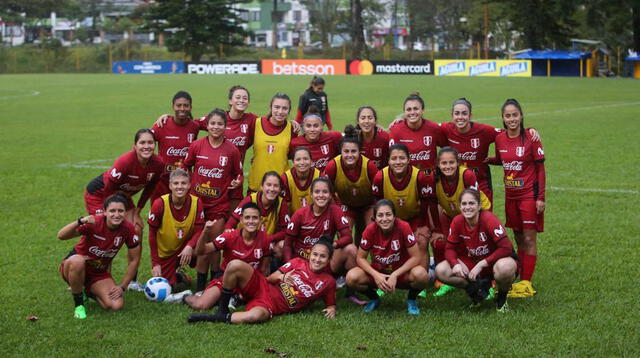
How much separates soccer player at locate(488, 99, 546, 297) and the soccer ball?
306 centimetres

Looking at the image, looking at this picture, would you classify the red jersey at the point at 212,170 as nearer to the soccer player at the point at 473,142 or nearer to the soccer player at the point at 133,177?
the soccer player at the point at 133,177

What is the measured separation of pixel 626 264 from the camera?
25.5 feet

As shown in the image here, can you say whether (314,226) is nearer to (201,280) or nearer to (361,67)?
(201,280)

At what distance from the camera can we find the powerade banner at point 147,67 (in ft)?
176

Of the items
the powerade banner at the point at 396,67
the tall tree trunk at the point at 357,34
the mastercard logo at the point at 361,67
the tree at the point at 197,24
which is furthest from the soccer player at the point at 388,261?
the tall tree trunk at the point at 357,34

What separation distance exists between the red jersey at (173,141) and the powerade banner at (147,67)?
152 ft

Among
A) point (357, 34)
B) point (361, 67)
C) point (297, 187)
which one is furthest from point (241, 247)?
point (357, 34)

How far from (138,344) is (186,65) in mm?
48757

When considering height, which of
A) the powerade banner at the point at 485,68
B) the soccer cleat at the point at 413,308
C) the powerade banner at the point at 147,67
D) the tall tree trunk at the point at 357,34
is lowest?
the soccer cleat at the point at 413,308

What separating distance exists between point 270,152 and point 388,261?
76.0 inches

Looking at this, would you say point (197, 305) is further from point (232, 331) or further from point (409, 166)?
point (409, 166)

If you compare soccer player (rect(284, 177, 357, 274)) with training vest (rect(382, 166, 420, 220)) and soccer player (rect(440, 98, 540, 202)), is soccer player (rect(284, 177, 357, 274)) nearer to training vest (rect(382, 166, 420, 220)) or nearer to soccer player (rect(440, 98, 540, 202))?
training vest (rect(382, 166, 420, 220))

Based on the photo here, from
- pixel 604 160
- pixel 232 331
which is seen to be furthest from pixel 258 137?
pixel 604 160

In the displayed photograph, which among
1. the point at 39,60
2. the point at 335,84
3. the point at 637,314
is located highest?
the point at 39,60
